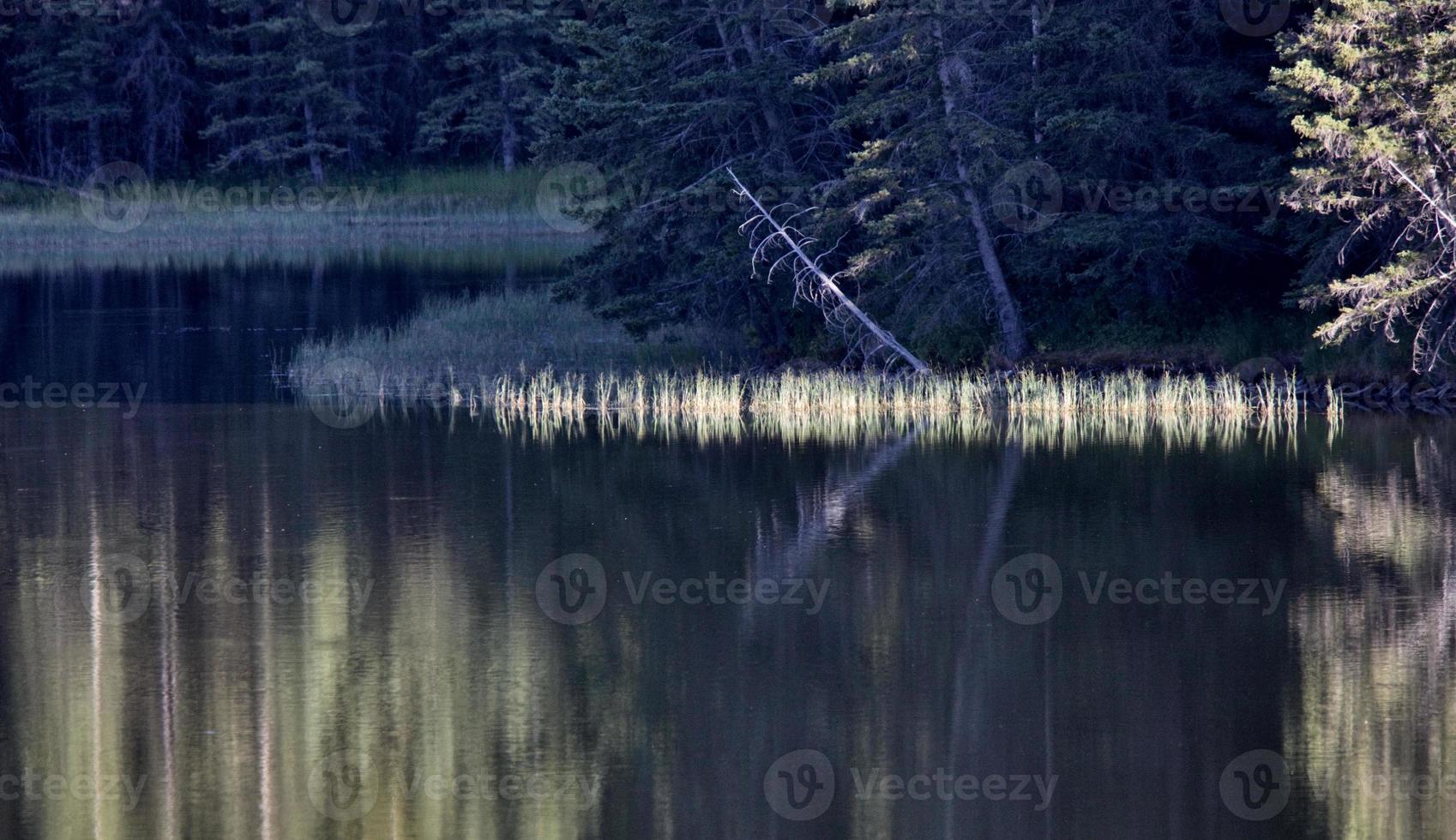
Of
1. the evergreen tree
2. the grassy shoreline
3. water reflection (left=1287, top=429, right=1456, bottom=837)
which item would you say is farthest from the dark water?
water reflection (left=1287, top=429, right=1456, bottom=837)

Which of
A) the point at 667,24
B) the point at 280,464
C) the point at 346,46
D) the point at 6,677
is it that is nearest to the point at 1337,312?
the point at 667,24

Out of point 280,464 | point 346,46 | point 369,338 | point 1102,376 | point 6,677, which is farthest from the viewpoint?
point 346,46

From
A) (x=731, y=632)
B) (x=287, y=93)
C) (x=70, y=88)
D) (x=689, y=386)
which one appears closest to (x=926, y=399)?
(x=689, y=386)

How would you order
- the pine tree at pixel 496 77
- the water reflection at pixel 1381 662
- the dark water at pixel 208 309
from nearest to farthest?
the water reflection at pixel 1381 662 → the dark water at pixel 208 309 → the pine tree at pixel 496 77

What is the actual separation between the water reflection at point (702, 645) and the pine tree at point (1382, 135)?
2.50m

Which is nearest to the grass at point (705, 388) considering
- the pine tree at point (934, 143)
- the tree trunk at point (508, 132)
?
the pine tree at point (934, 143)

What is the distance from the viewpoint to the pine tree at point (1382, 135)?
21.1 metres

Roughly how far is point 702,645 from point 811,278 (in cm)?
1381

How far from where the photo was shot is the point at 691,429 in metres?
22.7

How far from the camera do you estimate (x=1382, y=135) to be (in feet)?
70.3

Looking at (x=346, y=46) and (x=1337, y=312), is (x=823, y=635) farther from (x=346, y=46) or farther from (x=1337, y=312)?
(x=346, y=46)

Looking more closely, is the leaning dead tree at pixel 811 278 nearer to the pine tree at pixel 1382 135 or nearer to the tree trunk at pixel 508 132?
the pine tree at pixel 1382 135

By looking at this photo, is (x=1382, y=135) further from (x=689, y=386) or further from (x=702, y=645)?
(x=702, y=645)

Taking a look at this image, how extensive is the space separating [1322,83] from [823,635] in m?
11.6
